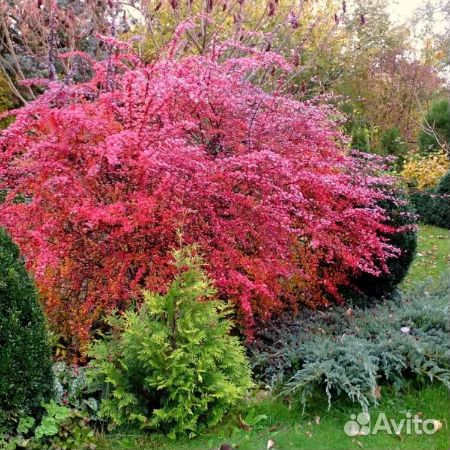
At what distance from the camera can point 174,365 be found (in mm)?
3047

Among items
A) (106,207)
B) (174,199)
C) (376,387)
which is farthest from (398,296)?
(106,207)

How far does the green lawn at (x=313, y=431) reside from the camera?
305cm

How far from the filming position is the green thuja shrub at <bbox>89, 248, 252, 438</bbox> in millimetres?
3078

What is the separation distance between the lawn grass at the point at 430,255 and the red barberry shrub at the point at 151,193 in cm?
247

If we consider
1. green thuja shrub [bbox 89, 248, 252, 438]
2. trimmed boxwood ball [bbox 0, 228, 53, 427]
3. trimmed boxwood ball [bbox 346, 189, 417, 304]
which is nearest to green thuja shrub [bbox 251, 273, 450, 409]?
green thuja shrub [bbox 89, 248, 252, 438]

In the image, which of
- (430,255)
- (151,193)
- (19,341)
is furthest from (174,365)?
(430,255)

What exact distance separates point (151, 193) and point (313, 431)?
6.22 feet

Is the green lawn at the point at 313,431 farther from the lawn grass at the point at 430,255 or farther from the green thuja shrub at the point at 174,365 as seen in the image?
the lawn grass at the point at 430,255

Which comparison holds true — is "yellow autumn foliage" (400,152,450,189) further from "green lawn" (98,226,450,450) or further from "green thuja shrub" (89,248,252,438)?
"green thuja shrub" (89,248,252,438)

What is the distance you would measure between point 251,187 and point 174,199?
605 mm

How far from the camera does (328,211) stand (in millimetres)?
4207

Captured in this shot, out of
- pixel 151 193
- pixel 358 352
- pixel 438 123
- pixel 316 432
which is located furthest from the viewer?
pixel 438 123

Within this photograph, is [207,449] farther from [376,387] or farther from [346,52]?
[346,52]

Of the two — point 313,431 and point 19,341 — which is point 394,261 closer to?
point 313,431
